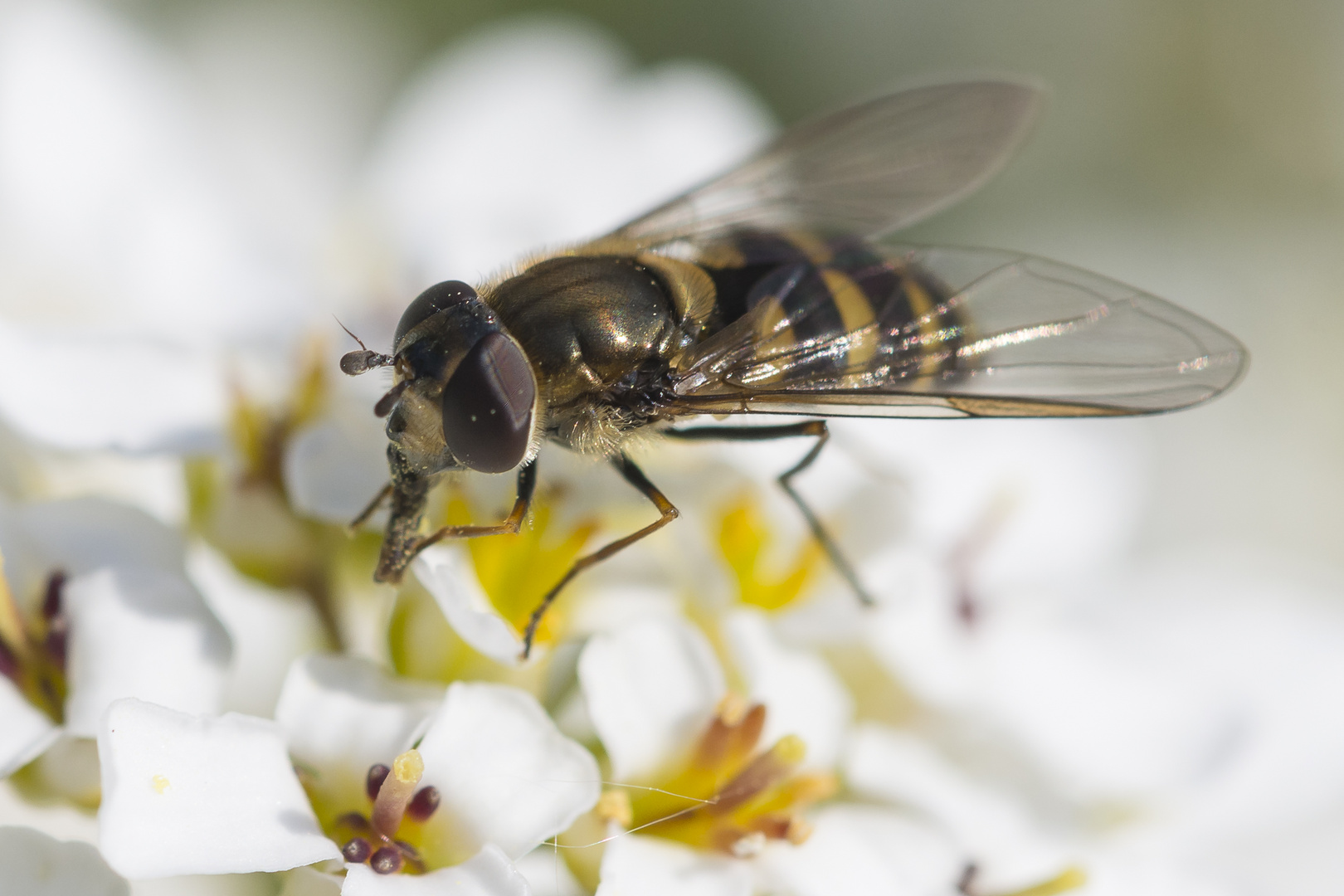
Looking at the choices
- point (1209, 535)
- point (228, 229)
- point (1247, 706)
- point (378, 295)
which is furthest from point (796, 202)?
point (1209, 535)

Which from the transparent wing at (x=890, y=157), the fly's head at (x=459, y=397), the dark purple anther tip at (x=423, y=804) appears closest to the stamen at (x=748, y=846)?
the dark purple anther tip at (x=423, y=804)

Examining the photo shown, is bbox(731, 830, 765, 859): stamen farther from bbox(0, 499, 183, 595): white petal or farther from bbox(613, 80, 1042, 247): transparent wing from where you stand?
bbox(613, 80, 1042, 247): transparent wing

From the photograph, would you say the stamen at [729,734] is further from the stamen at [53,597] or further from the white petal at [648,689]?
the stamen at [53,597]

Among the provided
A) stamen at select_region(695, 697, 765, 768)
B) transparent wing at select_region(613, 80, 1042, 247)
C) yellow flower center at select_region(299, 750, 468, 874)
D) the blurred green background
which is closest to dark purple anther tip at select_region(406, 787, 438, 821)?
yellow flower center at select_region(299, 750, 468, 874)

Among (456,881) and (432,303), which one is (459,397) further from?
(456,881)

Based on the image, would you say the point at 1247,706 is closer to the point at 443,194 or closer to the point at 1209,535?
the point at 1209,535
